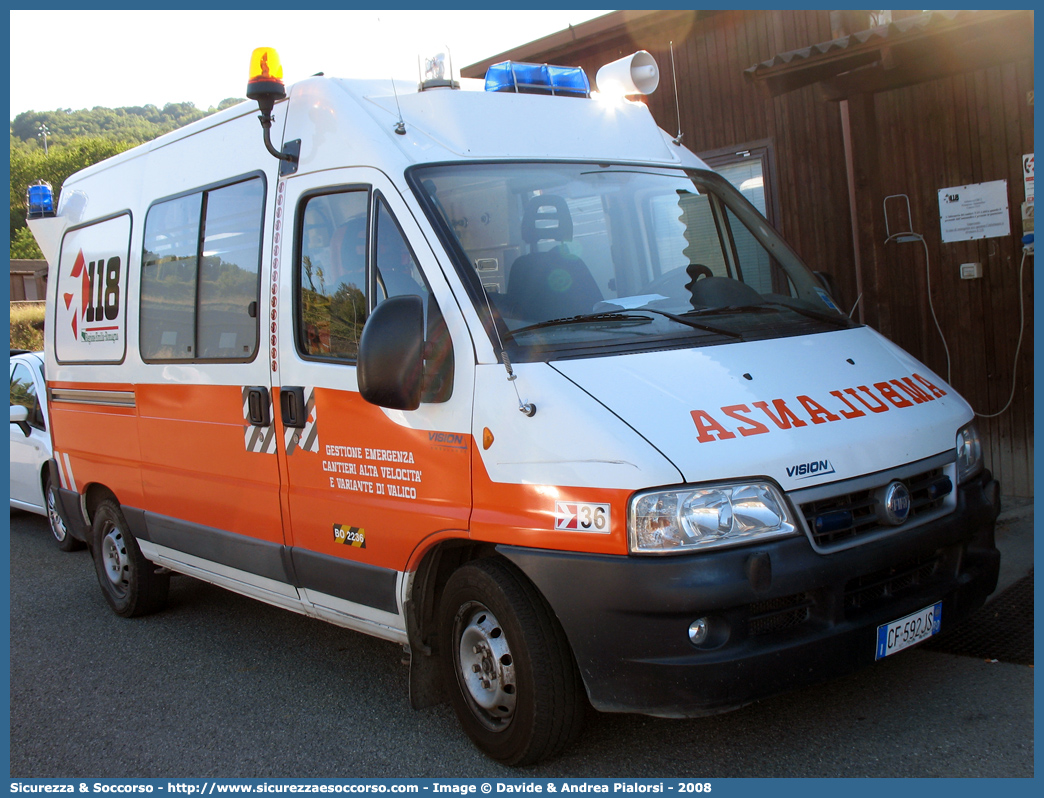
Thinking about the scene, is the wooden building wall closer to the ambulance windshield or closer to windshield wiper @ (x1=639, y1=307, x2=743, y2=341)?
the ambulance windshield

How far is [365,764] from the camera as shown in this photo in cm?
375

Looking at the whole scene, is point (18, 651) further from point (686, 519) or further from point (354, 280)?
point (686, 519)

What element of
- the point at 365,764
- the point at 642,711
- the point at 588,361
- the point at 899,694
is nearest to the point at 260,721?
the point at 365,764

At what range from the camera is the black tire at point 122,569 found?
19.3 ft

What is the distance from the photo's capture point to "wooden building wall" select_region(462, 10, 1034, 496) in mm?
6570

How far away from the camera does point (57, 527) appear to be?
323 inches

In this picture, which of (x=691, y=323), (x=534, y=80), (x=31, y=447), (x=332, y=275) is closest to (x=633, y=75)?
(x=534, y=80)

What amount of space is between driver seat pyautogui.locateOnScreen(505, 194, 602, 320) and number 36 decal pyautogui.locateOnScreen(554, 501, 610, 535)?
0.78 meters

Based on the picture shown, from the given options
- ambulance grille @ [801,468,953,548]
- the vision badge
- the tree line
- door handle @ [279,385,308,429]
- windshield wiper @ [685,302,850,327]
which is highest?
the tree line

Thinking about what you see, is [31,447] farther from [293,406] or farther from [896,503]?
[896,503]

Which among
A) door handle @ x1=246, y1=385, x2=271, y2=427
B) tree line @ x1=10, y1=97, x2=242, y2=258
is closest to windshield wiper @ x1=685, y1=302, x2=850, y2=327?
door handle @ x1=246, y1=385, x2=271, y2=427

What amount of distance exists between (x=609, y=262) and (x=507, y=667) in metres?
1.67

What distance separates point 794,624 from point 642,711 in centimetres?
58

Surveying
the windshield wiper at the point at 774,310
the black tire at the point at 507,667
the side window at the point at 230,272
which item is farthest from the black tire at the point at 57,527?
the windshield wiper at the point at 774,310
